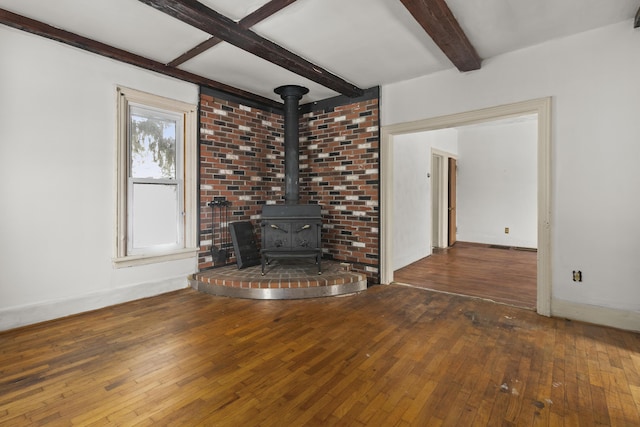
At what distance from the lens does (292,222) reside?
12.5ft

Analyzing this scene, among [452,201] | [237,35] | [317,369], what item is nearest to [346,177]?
[237,35]

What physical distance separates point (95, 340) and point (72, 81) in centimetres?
232

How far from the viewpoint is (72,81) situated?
2.90 metres

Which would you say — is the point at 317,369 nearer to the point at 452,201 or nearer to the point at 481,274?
the point at 481,274

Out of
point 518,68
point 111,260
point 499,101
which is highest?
point 518,68

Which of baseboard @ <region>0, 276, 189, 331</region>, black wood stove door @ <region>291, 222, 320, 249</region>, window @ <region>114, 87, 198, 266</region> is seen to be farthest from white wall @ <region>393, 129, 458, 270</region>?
baseboard @ <region>0, 276, 189, 331</region>

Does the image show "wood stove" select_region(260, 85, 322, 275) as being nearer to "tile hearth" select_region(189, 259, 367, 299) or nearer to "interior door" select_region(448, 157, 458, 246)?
"tile hearth" select_region(189, 259, 367, 299)

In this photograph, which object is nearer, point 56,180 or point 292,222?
point 56,180

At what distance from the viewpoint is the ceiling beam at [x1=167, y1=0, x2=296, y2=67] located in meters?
2.31

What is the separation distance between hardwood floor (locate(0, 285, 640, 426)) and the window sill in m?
0.48

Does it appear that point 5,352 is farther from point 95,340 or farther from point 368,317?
point 368,317

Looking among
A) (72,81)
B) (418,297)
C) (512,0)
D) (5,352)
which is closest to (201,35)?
(72,81)

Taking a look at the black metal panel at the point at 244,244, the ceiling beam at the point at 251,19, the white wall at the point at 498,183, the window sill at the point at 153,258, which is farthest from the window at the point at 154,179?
the white wall at the point at 498,183

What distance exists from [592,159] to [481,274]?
7.38 ft
